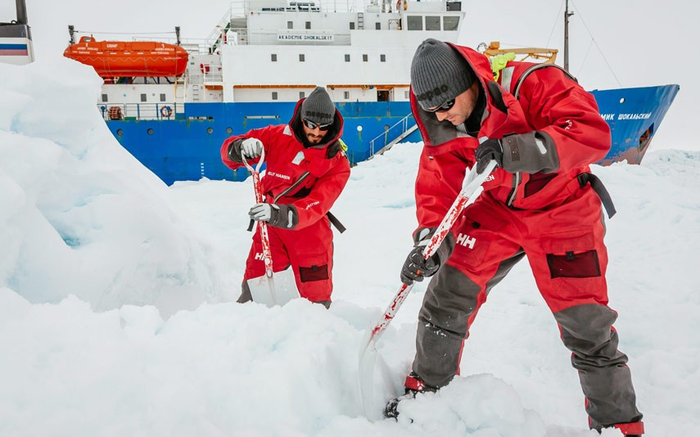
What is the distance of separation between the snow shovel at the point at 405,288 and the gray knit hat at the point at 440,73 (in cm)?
30

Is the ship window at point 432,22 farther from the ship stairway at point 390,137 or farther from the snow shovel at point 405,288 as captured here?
the snow shovel at point 405,288

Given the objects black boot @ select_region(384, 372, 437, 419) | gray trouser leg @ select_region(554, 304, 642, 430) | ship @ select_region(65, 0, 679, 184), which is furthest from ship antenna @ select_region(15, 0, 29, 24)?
ship @ select_region(65, 0, 679, 184)

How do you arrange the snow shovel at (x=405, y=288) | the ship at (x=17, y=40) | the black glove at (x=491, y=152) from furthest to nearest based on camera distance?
the ship at (x=17, y=40)
the snow shovel at (x=405, y=288)
the black glove at (x=491, y=152)

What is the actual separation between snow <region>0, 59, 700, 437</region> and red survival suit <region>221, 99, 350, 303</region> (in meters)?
0.51

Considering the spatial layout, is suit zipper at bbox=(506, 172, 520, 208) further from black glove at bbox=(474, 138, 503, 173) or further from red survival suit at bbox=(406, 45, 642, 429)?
black glove at bbox=(474, 138, 503, 173)

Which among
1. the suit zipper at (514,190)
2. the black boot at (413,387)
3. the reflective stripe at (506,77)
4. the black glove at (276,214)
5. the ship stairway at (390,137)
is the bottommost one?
the ship stairway at (390,137)

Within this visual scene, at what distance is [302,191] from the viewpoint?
3.18 m

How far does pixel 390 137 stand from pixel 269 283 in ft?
36.2

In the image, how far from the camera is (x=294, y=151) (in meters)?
3.15

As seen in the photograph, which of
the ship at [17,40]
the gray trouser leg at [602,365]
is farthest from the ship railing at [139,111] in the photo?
the gray trouser leg at [602,365]

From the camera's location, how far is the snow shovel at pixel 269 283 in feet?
9.71

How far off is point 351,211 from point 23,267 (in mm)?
6804

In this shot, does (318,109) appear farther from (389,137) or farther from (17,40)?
(389,137)

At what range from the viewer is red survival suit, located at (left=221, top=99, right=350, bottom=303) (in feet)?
10.2
